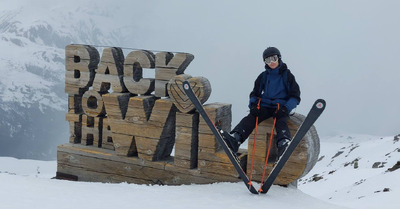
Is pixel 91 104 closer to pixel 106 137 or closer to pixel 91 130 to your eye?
pixel 91 130

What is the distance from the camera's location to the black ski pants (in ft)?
16.7

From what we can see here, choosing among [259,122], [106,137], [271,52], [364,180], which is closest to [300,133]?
[259,122]

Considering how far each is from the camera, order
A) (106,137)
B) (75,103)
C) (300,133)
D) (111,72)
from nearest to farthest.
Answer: (300,133), (111,72), (106,137), (75,103)

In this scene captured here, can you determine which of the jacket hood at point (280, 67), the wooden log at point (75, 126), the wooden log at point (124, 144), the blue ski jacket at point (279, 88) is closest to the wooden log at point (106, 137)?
the wooden log at point (124, 144)

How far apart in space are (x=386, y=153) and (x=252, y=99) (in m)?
16.4

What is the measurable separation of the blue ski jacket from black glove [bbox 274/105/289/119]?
0.06m

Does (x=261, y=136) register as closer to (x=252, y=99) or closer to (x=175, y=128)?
(x=252, y=99)

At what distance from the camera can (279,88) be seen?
17.3ft

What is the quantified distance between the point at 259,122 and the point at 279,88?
0.52 m

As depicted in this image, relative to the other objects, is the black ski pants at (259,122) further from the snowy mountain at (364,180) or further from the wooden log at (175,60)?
the snowy mountain at (364,180)

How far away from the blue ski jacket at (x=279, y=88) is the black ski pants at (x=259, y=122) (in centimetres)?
11

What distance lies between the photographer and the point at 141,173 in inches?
244

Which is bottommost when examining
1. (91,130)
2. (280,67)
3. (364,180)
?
(364,180)

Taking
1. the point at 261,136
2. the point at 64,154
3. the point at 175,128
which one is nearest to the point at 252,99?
the point at 261,136
